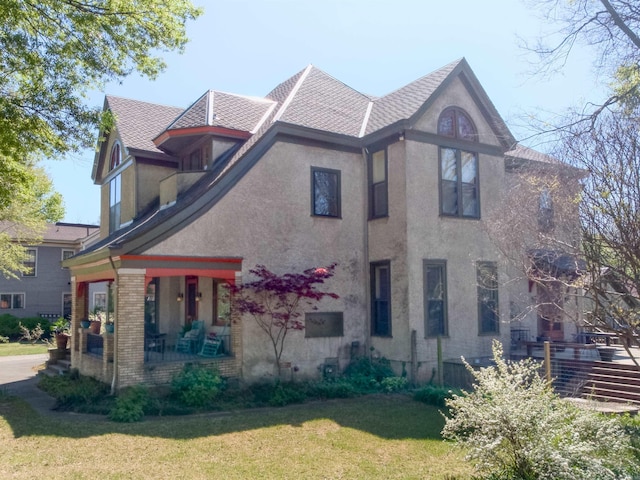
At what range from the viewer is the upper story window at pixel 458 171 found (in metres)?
15.6

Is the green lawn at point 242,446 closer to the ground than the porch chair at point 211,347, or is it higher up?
closer to the ground

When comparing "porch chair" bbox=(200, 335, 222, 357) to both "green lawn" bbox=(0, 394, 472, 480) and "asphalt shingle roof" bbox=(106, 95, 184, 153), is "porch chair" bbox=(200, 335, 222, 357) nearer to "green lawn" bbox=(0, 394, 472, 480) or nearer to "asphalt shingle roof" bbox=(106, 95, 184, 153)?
"green lawn" bbox=(0, 394, 472, 480)

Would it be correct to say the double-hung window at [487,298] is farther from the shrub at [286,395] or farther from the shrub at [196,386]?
the shrub at [196,386]

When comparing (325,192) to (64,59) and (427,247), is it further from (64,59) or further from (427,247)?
(64,59)

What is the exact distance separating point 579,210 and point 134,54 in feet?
30.6

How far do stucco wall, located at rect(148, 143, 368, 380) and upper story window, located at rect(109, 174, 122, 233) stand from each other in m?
7.36

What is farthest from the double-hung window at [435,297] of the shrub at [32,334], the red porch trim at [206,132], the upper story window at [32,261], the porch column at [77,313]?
the upper story window at [32,261]

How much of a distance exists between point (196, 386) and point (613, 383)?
9.68 meters

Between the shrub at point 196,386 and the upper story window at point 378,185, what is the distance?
6576 millimetres

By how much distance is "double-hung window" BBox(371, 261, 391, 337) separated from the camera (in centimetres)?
1517

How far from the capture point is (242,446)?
8.91 metres

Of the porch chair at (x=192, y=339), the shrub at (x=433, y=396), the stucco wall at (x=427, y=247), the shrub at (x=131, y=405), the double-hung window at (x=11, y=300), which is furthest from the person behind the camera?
the double-hung window at (x=11, y=300)

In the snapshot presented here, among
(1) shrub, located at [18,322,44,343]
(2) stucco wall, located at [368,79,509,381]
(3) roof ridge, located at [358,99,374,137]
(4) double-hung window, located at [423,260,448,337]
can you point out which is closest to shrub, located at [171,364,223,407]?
(2) stucco wall, located at [368,79,509,381]

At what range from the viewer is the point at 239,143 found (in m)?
16.6
